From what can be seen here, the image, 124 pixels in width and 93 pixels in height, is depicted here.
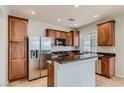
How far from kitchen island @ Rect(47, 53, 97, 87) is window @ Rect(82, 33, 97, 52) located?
2.66 m

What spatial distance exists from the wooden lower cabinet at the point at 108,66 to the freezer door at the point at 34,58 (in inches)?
104

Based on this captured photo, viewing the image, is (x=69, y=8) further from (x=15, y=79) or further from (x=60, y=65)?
(x=15, y=79)

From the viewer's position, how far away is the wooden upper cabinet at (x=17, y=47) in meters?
3.29

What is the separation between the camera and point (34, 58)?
3.62 m

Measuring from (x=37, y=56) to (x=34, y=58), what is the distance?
0.14 metres

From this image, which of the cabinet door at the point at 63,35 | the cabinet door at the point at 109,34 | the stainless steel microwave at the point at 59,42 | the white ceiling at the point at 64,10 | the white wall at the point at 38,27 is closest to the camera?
the white ceiling at the point at 64,10

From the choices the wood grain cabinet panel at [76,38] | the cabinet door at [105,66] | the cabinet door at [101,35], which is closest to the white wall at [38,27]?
the wood grain cabinet panel at [76,38]

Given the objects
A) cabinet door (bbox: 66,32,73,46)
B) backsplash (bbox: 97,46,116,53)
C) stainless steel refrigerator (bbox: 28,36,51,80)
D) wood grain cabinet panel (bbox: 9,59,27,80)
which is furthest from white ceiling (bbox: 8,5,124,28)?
cabinet door (bbox: 66,32,73,46)

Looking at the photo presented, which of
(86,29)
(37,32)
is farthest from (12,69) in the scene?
(86,29)

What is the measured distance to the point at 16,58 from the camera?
3387mm

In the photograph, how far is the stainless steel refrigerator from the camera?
3.52 m

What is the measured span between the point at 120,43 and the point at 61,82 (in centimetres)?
320

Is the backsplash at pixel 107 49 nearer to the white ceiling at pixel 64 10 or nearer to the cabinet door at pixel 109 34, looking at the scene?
the cabinet door at pixel 109 34

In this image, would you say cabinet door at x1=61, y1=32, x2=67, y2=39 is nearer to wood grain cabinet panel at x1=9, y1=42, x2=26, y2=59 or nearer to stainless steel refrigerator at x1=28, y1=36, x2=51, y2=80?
stainless steel refrigerator at x1=28, y1=36, x2=51, y2=80
